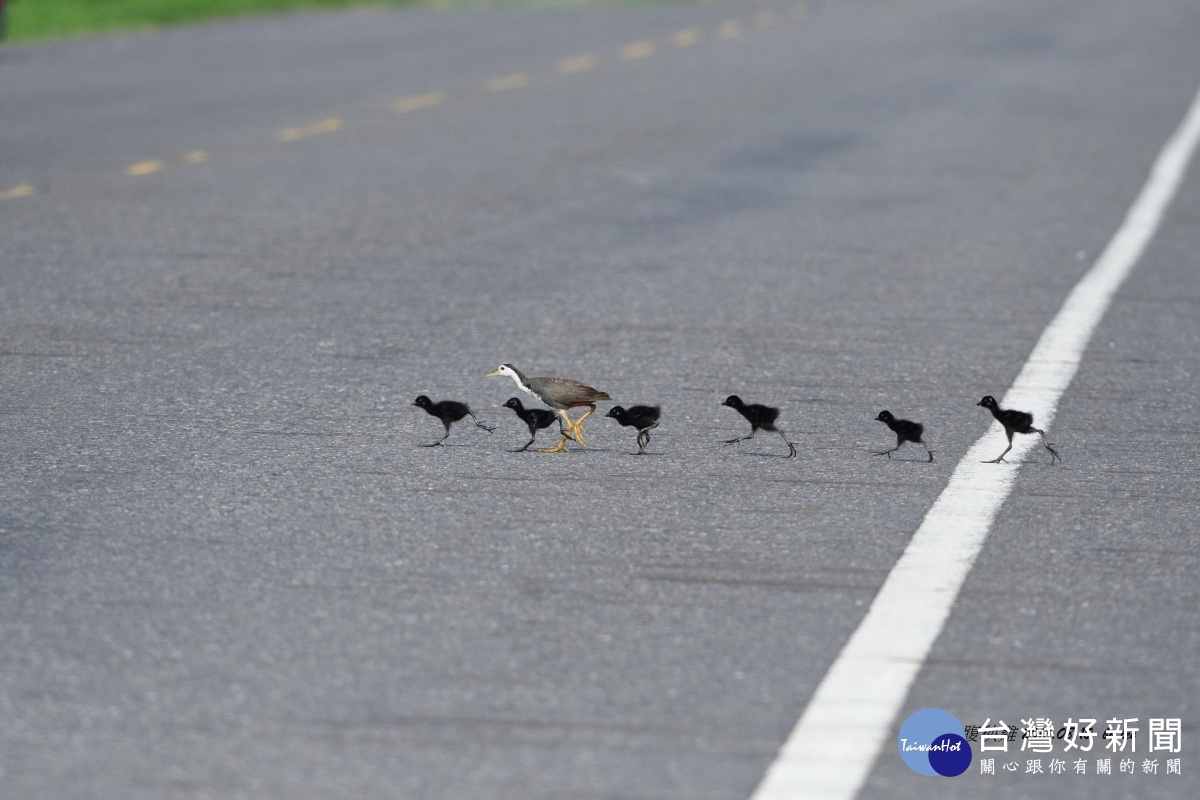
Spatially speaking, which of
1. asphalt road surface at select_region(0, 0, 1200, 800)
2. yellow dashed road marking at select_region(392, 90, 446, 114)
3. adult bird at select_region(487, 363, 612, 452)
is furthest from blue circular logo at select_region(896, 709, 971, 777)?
yellow dashed road marking at select_region(392, 90, 446, 114)

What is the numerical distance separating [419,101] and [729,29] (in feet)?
42.9

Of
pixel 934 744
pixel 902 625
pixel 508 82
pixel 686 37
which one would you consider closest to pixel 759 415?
pixel 902 625

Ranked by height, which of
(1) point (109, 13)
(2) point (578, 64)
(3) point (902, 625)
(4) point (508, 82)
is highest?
(1) point (109, 13)

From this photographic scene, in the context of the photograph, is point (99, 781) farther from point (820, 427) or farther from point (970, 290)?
point (970, 290)

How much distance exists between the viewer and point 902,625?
4.96 metres

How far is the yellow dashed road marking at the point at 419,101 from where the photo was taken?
19953 mm

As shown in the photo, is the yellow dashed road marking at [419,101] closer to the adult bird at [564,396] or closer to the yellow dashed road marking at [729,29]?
the yellow dashed road marking at [729,29]

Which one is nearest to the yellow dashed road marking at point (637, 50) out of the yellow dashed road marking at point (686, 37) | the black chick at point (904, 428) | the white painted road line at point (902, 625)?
the yellow dashed road marking at point (686, 37)

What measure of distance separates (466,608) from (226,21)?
3044 centimetres

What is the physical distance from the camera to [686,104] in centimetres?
2056

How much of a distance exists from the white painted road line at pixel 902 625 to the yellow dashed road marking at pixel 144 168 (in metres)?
8.05

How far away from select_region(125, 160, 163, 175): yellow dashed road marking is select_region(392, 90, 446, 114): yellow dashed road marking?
186 inches

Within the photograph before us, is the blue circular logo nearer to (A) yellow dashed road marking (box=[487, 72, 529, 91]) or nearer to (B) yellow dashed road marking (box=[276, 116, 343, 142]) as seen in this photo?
(B) yellow dashed road marking (box=[276, 116, 343, 142])

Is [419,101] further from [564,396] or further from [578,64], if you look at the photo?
[564,396]
